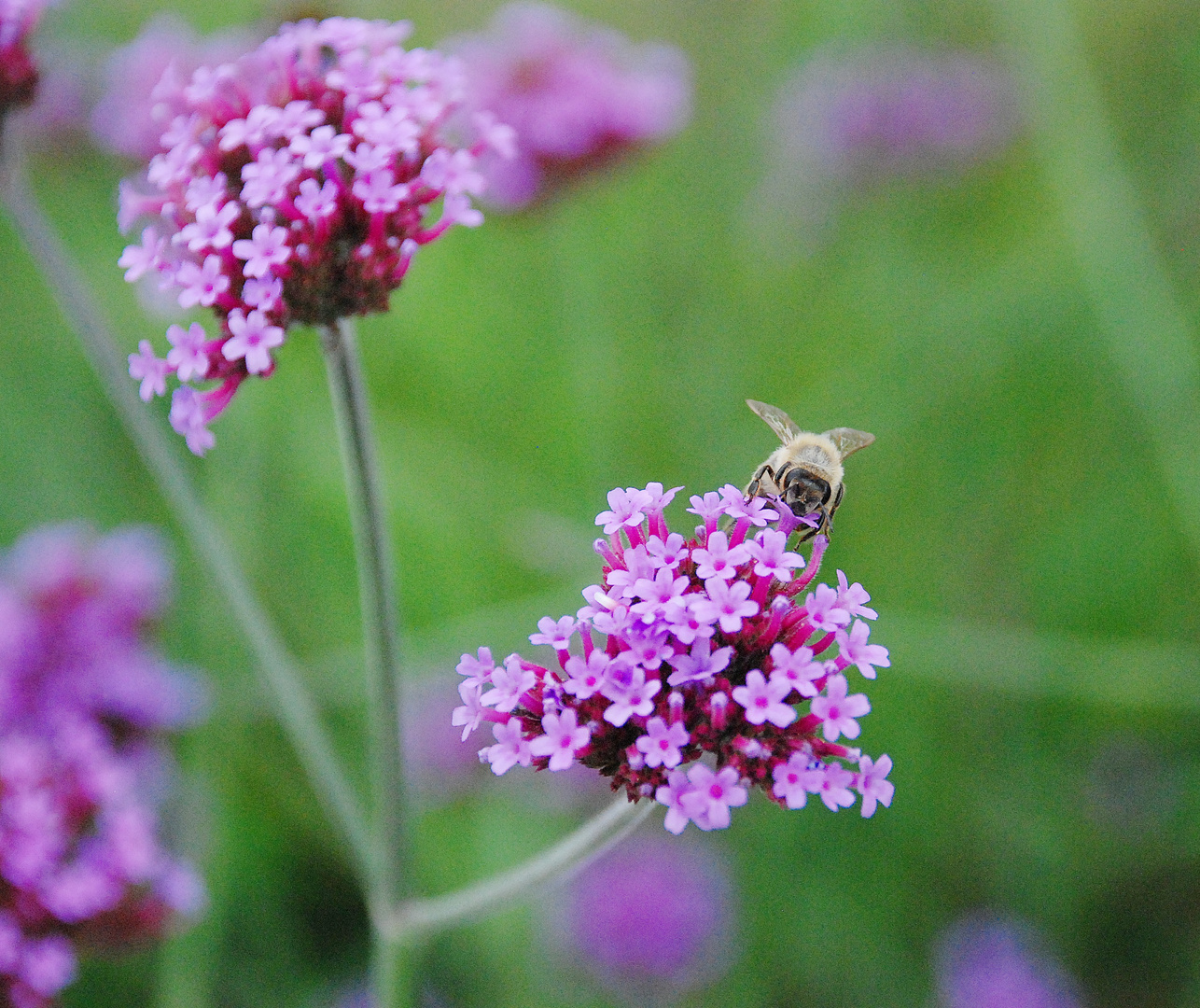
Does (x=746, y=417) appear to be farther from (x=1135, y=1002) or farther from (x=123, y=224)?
(x=123, y=224)

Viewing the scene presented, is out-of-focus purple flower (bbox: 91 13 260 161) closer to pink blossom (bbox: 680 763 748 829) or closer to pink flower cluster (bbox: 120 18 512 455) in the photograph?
pink flower cluster (bbox: 120 18 512 455)

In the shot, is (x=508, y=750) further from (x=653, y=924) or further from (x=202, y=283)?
(x=653, y=924)

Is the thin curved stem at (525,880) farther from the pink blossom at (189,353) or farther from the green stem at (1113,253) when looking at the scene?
the green stem at (1113,253)

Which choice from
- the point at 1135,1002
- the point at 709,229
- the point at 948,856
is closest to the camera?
the point at 1135,1002

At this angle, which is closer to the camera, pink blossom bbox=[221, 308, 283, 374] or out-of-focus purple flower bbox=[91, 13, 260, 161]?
pink blossom bbox=[221, 308, 283, 374]

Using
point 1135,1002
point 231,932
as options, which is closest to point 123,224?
point 231,932

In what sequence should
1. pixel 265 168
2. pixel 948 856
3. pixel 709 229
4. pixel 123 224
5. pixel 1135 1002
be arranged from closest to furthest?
pixel 265 168, pixel 123 224, pixel 1135 1002, pixel 948 856, pixel 709 229

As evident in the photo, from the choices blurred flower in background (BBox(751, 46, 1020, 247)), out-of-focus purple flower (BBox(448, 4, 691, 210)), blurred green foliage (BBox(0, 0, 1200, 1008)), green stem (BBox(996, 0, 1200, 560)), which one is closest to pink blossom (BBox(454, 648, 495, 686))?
blurred green foliage (BBox(0, 0, 1200, 1008))
